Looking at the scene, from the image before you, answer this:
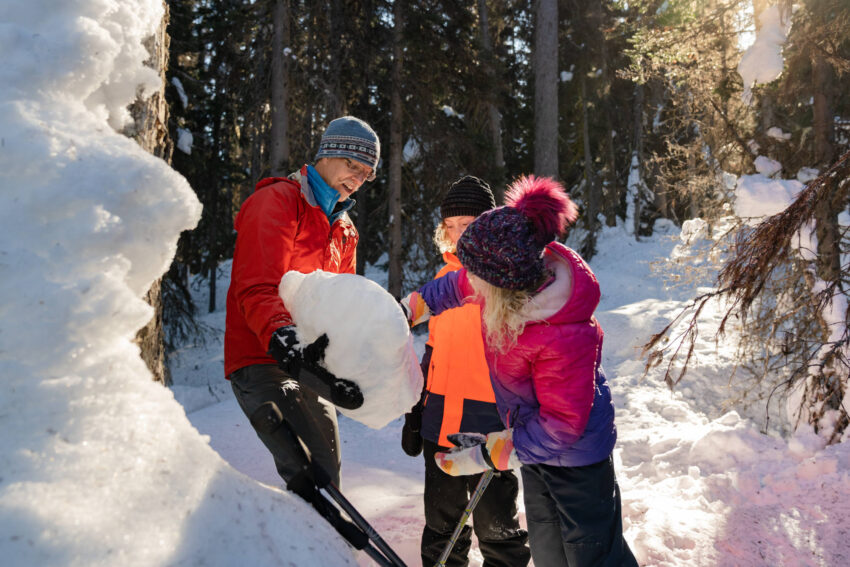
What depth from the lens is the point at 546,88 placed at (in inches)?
Answer: 417

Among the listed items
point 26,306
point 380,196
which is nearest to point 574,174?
point 380,196

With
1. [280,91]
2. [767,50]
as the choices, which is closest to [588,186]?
[280,91]

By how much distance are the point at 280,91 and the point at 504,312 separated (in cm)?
733

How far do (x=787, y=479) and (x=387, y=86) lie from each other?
844cm

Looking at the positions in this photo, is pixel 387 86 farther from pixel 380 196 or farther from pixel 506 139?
pixel 506 139

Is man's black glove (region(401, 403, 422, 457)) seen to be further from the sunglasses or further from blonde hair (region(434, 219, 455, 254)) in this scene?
the sunglasses

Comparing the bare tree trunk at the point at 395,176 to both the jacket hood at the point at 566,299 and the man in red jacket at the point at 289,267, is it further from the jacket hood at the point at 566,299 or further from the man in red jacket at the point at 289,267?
the jacket hood at the point at 566,299

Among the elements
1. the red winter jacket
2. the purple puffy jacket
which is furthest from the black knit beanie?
the purple puffy jacket

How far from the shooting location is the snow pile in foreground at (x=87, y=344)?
84 centimetres

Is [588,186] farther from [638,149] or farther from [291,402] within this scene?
[291,402]

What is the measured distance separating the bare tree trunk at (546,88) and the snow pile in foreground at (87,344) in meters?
10.0

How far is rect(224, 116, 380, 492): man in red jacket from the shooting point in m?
1.97

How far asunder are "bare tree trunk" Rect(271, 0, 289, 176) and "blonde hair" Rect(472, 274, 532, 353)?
259 inches

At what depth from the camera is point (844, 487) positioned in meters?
3.52
